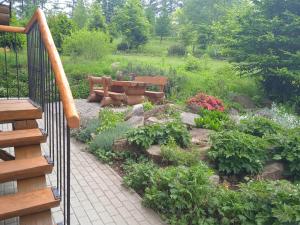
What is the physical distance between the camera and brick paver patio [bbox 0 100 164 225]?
2.96 meters

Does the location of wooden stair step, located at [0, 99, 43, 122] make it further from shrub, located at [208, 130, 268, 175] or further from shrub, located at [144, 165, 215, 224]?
shrub, located at [208, 130, 268, 175]

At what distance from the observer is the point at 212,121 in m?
5.77

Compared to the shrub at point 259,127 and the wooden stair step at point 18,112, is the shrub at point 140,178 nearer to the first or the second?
the wooden stair step at point 18,112

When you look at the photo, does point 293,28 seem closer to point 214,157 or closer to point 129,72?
point 129,72

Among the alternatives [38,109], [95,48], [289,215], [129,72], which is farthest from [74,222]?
[95,48]

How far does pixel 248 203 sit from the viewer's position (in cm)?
296

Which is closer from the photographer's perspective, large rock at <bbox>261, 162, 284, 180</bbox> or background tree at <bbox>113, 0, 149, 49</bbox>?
large rock at <bbox>261, 162, 284, 180</bbox>

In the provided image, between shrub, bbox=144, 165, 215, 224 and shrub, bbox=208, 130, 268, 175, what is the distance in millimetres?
823

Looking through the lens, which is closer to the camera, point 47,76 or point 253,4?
point 47,76

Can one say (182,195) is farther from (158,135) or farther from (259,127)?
(259,127)

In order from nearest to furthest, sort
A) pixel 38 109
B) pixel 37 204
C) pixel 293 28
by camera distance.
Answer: pixel 37 204, pixel 38 109, pixel 293 28

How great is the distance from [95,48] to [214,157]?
1047cm

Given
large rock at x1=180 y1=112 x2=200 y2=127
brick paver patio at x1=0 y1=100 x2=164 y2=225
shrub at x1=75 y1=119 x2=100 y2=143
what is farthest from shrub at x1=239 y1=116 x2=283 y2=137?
shrub at x1=75 y1=119 x2=100 y2=143

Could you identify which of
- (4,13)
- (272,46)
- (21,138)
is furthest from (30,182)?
(272,46)
